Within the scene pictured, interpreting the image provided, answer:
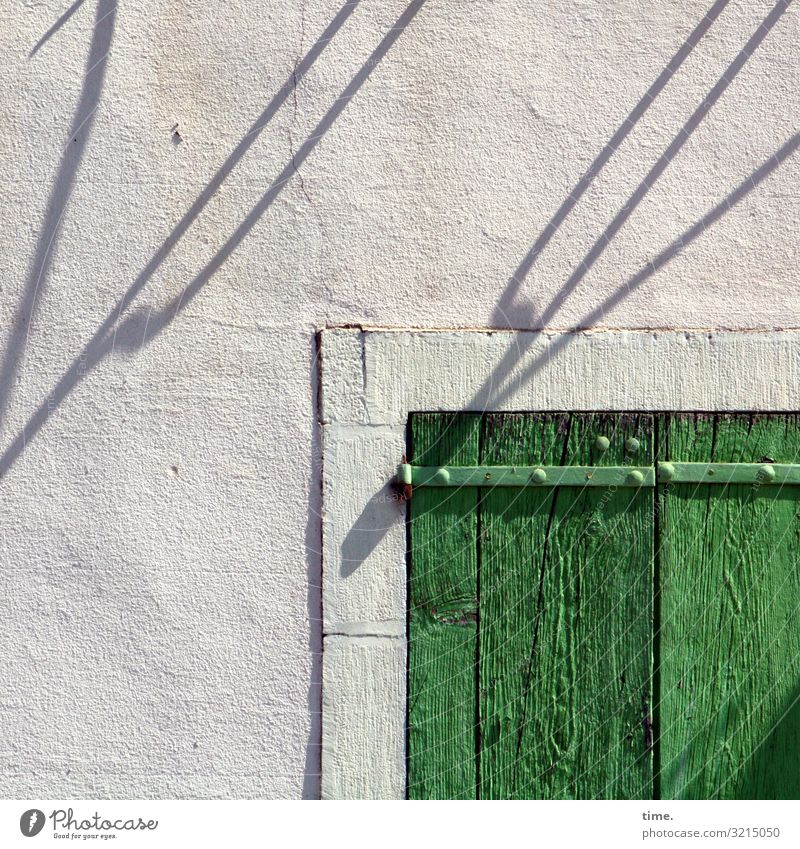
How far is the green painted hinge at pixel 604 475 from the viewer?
8.27 feet

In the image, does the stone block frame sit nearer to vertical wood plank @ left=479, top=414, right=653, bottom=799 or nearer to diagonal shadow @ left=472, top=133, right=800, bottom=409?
diagonal shadow @ left=472, top=133, right=800, bottom=409

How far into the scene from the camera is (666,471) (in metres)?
2.52

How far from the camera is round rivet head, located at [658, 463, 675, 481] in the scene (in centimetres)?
252

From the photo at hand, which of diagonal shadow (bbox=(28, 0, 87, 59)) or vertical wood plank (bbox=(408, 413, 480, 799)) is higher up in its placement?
diagonal shadow (bbox=(28, 0, 87, 59))

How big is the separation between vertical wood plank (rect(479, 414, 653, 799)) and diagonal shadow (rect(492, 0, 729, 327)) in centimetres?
45

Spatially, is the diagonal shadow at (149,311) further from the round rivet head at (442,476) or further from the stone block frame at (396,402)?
the round rivet head at (442,476)

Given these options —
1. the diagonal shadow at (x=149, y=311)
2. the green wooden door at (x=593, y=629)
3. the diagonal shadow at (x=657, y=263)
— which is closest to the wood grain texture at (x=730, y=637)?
the green wooden door at (x=593, y=629)

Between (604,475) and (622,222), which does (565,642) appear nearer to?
(604,475)

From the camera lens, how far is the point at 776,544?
2.55 m

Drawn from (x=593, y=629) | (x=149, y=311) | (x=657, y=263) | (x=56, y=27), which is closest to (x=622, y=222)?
(x=657, y=263)

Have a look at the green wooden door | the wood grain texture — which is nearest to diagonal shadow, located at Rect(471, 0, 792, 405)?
the green wooden door

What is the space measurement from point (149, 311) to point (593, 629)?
159cm
